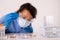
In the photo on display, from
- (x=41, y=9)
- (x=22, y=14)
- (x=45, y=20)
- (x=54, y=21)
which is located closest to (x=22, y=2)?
(x=22, y=14)

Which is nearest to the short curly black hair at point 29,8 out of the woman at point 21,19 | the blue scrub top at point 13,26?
the woman at point 21,19

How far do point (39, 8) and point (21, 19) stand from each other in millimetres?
265

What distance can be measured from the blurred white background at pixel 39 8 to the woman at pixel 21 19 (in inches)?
1.9

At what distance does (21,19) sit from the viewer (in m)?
1.44

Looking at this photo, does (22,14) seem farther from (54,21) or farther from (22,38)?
(54,21)

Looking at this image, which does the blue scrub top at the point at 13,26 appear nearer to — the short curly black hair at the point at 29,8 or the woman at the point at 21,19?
the woman at the point at 21,19

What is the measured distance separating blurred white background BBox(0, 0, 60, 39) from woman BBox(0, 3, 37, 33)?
0.05 m

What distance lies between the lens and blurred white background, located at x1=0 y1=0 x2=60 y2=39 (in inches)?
56.4

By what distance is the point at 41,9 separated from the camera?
4.82ft

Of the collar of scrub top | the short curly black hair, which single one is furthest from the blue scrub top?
the short curly black hair

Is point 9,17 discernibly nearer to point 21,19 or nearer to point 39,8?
point 21,19

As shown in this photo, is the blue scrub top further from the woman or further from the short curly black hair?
the short curly black hair

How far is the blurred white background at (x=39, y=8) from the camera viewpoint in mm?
1432

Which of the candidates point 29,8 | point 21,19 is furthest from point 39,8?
point 21,19
